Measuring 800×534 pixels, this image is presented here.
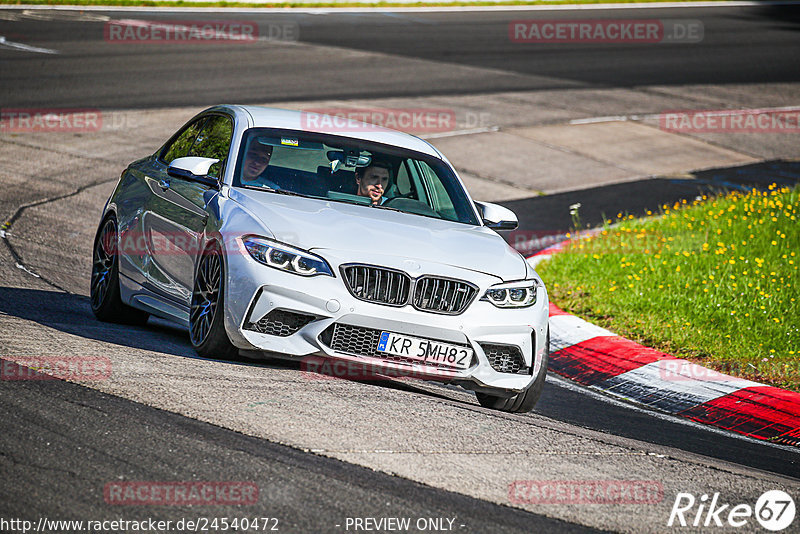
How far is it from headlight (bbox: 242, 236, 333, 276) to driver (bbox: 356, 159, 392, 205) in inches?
52.3

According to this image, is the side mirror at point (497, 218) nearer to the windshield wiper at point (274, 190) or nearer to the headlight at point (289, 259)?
the windshield wiper at point (274, 190)

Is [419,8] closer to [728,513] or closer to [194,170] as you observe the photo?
[194,170]

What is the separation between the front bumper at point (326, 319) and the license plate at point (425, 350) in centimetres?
3

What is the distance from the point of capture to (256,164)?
7266mm

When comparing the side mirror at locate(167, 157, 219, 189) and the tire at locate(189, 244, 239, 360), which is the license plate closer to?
the tire at locate(189, 244, 239, 360)

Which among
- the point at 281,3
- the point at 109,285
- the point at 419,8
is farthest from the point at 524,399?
the point at 419,8

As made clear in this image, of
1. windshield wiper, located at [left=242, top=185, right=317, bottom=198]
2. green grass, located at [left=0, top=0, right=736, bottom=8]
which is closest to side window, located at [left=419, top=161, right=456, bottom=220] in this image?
windshield wiper, located at [left=242, top=185, right=317, bottom=198]

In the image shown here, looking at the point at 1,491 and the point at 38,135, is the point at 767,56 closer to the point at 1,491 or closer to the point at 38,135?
the point at 38,135

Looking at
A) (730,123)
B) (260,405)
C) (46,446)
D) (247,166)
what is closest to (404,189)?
(247,166)

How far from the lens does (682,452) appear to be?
6.19 meters

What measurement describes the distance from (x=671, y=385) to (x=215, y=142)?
12.2ft

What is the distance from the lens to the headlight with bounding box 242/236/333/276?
6.13m

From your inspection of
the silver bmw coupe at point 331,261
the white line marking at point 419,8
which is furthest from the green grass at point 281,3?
the silver bmw coupe at point 331,261

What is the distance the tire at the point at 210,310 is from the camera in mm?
6297
